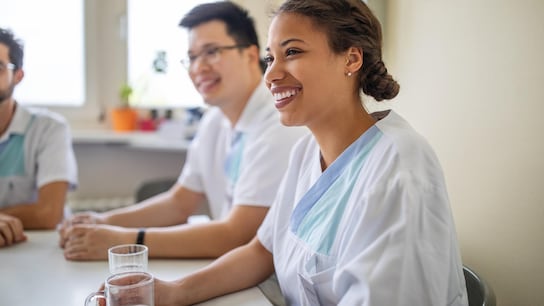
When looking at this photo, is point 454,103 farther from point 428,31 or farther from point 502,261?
point 502,261

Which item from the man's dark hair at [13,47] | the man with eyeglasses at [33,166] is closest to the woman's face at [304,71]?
the man's dark hair at [13,47]

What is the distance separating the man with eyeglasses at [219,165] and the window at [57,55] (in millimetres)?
1334

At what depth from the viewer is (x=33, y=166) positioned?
178 centimetres

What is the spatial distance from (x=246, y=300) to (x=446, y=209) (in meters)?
0.48

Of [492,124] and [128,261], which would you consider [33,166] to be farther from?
[492,124]

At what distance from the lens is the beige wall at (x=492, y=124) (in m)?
0.97

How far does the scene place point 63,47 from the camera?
285cm

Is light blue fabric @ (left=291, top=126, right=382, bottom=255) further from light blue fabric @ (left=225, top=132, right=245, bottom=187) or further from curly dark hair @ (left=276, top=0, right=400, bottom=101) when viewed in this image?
light blue fabric @ (left=225, top=132, right=245, bottom=187)

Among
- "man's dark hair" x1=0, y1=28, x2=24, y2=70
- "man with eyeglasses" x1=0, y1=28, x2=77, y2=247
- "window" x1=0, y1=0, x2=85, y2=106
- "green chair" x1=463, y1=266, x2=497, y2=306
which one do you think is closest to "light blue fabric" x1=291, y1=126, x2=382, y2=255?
"green chair" x1=463, y1=266, x2=497, y2=306

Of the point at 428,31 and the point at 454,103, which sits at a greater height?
the point at 428,31

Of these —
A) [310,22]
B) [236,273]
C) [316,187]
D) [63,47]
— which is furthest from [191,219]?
[63,47]

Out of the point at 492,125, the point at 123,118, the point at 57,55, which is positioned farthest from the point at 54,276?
the point at 57,55

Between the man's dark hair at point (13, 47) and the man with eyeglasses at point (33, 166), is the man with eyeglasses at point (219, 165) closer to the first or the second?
the man with eyeglasses at point (33, 166)

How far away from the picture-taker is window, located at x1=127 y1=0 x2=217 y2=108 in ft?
9.61
